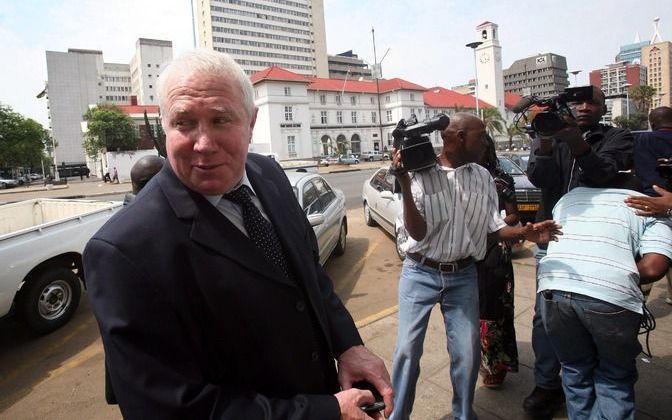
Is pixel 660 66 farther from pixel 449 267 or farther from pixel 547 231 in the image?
pixel 449 267

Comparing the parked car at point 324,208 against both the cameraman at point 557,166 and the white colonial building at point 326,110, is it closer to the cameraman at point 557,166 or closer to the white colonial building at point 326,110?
the cameraman at point 557,166

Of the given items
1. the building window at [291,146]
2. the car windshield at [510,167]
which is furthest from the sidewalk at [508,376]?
the building window at [291,146]

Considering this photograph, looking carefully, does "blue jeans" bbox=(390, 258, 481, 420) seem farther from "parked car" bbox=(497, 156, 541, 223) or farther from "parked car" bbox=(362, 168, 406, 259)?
"parked car" bbox=(497, 156, 541, 223)

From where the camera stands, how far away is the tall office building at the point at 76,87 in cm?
8100

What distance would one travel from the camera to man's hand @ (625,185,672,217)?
1861 mm

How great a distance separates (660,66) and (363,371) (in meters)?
109

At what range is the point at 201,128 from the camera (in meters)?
1.22

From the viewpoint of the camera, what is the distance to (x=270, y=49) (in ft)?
325

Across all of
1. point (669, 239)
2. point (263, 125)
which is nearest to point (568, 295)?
point (669, 239)

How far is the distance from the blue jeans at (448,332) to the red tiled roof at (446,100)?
71.7 metres

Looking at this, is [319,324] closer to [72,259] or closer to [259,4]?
[72,259]

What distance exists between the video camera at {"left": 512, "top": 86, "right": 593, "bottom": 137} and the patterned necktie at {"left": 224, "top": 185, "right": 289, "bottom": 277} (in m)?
1.69

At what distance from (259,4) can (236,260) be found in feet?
352

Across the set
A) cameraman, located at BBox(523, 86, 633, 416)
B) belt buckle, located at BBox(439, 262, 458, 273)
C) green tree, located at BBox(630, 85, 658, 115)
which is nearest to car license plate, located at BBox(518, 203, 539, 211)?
cameraman, located at BBox(523, 86, 633, 416)
